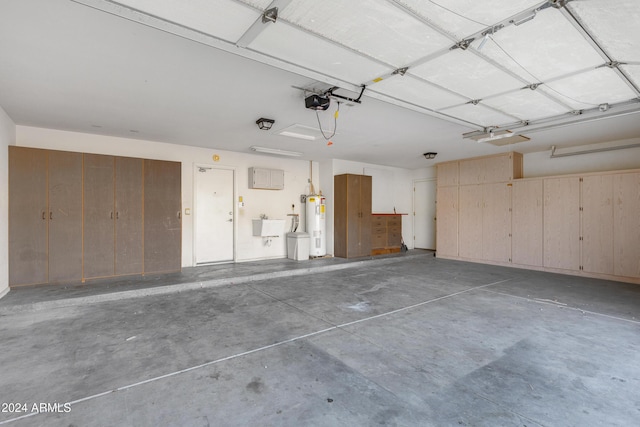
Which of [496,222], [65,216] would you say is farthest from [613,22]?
[65,216]

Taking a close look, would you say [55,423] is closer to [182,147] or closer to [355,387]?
[355,387]

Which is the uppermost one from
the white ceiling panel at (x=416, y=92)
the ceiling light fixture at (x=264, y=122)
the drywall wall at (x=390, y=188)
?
the ceiling light fixture at (x=264, y=122)

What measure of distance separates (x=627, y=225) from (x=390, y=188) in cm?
526

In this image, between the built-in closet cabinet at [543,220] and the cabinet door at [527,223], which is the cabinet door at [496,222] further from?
the cabinet door at [527,223]

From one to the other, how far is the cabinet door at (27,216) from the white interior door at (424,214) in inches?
350

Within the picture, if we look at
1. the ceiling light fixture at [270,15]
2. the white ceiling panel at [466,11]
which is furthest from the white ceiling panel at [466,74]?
the ceiling light fixture at [270,15]

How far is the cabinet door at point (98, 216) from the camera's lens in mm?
4992

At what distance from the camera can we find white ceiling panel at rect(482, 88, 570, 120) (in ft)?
10.5

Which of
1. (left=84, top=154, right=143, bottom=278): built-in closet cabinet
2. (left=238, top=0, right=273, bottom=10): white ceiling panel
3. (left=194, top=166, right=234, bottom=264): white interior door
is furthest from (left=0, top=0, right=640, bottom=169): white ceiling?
(left=194, top=166, right=234, bottom=264): white interior door

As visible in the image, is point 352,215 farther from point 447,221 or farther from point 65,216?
point 65,216

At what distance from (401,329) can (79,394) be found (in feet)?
9.10

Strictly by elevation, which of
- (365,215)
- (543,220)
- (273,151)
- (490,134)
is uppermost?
(273,151)

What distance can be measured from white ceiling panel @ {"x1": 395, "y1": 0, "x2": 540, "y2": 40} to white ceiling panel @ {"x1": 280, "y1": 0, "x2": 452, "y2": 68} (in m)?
0.08

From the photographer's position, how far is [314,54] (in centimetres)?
234
